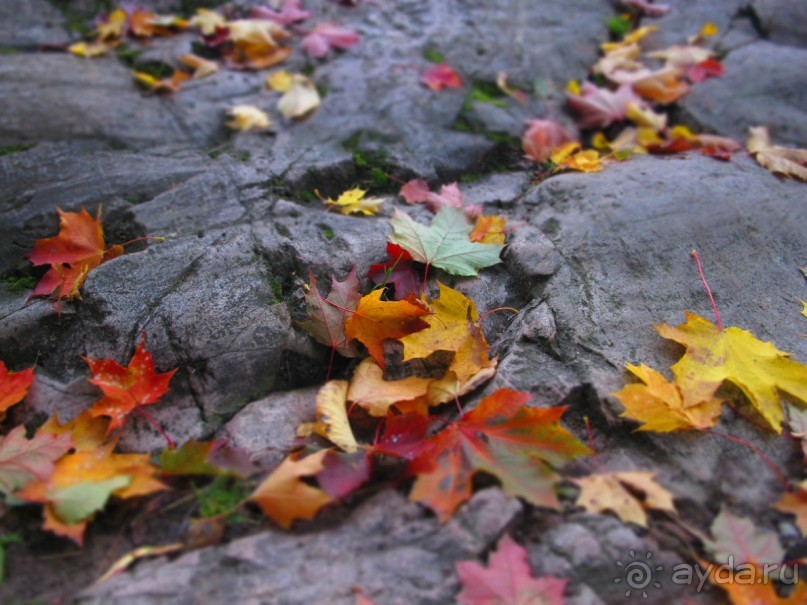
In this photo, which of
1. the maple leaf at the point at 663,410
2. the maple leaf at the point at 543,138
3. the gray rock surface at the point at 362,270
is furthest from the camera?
the maple leaf at the point at 543,138

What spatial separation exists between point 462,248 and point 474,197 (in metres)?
0.48

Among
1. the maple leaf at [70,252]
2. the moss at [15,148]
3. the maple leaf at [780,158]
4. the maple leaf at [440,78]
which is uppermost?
the maple leaf at [440,78]

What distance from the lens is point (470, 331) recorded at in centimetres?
161

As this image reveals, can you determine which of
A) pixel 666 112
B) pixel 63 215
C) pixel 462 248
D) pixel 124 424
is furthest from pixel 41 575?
pixel 666 112

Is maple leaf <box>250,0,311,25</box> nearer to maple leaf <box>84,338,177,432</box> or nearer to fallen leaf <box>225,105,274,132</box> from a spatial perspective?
fallen leaf <box>225,105,274,132</box>

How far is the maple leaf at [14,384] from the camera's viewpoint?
1.53 metres

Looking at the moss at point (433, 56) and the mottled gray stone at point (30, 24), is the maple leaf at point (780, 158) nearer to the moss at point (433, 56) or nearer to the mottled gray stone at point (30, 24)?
the moss at point (433, 56)

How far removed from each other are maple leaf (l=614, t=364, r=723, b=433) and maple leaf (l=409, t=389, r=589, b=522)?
0.19m

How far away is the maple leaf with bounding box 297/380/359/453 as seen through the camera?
143 cm

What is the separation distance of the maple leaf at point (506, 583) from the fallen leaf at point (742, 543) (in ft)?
1.22

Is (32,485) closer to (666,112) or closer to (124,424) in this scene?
(124,424)

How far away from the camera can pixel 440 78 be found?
2.84 meters

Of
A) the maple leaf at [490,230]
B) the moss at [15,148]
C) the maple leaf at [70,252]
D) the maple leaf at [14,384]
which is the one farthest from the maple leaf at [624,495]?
the moss at [15,148]

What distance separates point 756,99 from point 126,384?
312 cm
